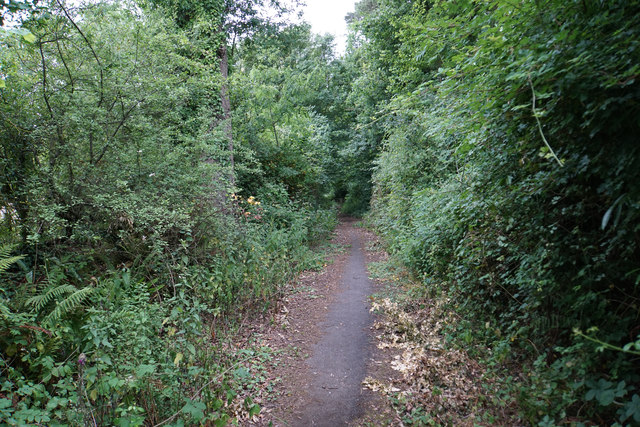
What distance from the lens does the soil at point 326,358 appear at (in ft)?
11.6

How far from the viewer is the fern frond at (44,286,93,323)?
10.8 feet

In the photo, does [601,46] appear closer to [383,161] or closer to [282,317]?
[282,317]

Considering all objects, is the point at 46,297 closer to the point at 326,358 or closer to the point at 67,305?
the point at 67,305

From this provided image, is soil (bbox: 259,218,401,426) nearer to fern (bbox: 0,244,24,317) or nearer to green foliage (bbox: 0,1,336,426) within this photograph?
green foliage (bbox: 0,1,336,426)

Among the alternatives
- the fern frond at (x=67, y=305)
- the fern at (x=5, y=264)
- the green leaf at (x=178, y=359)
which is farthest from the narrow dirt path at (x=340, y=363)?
the fern at (x=5, y=264)

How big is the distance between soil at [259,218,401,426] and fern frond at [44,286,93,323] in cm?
243

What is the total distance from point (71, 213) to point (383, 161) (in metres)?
10.9

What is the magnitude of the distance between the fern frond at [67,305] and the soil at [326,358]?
2.43 m

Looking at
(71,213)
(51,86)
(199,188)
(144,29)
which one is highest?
(144,29)

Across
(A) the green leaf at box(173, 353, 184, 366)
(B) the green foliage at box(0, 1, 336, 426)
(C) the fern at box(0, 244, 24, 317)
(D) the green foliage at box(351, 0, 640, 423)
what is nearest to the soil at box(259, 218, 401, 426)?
(B) the green foliage at box(0, 1, 336, 426)

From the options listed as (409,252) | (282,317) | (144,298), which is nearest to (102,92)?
(144,298)

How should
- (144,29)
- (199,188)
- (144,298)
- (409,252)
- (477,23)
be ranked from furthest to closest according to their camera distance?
(409,252) < (199,188) < (144,29) < (144,298) < (477,23)

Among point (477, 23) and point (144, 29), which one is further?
point (144, 29)

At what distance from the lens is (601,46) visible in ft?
7.78
